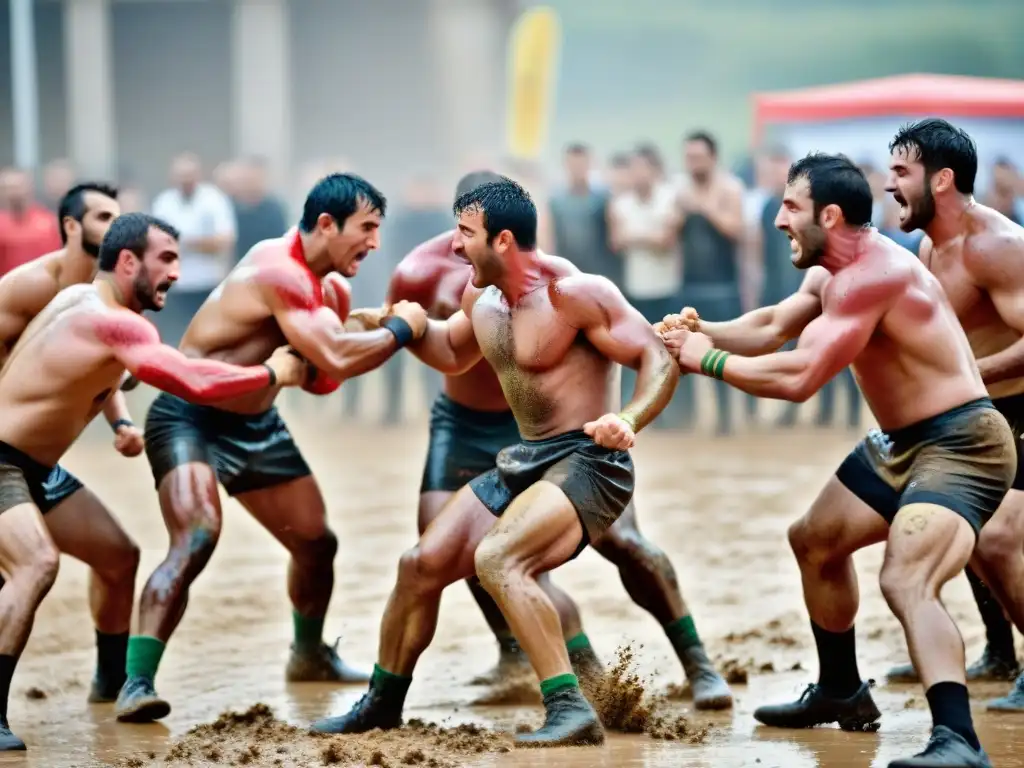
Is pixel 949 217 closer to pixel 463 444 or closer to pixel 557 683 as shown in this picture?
pixel 463 444

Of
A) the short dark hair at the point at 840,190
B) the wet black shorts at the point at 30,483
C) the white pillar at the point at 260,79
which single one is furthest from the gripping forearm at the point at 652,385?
the white pillar at the point at 260,79

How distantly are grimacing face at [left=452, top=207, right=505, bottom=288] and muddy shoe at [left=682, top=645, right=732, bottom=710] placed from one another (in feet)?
5.35

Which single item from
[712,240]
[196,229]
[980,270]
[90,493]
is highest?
[980,270]

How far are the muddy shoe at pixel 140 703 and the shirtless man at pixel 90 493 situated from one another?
1.67 feet

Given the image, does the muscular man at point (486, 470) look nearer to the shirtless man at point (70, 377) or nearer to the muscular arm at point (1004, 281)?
the shirtless man at point (70, 377)

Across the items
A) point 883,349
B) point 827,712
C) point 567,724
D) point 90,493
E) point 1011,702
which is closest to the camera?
point 567,724

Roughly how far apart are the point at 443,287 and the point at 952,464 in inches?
86.7

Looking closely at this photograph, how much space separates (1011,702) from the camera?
18.7 ft

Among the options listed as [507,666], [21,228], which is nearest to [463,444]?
[507,666]

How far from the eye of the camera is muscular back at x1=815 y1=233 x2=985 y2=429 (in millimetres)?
5148

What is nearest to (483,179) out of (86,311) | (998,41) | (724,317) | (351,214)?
(351,214)

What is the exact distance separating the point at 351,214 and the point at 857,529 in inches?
82.0

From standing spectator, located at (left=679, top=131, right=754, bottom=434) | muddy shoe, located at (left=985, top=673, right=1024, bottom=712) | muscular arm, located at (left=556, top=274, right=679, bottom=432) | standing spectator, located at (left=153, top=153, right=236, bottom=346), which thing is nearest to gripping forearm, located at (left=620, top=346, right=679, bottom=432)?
muscular arm, located at (left=556, top=274, right=679, bottom=432)

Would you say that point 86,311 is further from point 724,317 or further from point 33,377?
point 724,317
